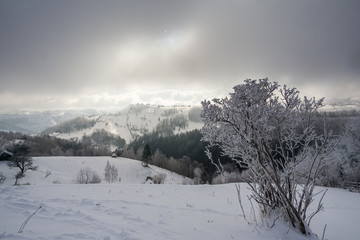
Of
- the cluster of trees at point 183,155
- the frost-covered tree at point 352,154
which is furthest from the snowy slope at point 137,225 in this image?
the cluster of trees at point 183,155

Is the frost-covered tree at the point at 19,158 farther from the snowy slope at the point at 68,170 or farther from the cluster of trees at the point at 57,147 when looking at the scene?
the cluster of trees at the point at 57,147

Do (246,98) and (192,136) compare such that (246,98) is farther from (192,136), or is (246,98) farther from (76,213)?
(192,136)

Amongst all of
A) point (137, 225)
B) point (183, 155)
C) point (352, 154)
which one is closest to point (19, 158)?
point (137, 225)

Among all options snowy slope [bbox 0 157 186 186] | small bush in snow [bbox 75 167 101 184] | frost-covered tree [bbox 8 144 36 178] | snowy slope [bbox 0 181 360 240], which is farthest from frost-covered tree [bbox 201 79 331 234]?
frost-covered tree [bbox 8 144 36 178]

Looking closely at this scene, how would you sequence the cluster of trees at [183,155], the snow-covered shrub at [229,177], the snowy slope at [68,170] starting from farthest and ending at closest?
the cluster of trees at [183,155] → the snowy slope at [68,170] → the snow-covered shrub at [229,177]

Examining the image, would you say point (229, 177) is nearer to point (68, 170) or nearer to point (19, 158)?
point (19, 158)

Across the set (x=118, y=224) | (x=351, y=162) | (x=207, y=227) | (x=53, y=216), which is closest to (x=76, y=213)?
(x=53, y=216)

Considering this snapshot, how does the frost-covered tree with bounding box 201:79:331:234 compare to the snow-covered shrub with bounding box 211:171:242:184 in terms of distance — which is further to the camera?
the snow-covered shrub with bounding box 211:171:242:184

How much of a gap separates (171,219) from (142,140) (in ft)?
459

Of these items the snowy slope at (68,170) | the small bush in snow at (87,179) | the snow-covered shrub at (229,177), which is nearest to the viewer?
the snow-covered shrub at (229,177)

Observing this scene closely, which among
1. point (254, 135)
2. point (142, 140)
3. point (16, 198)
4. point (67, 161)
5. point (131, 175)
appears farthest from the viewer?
point (142, 140)

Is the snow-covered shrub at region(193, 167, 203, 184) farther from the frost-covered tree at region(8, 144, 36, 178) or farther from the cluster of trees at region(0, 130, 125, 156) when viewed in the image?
the cluster of trees at region(0, 130, 125, 156)

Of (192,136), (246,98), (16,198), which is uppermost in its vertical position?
(246,98)

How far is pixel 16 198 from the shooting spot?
5.71 metres
